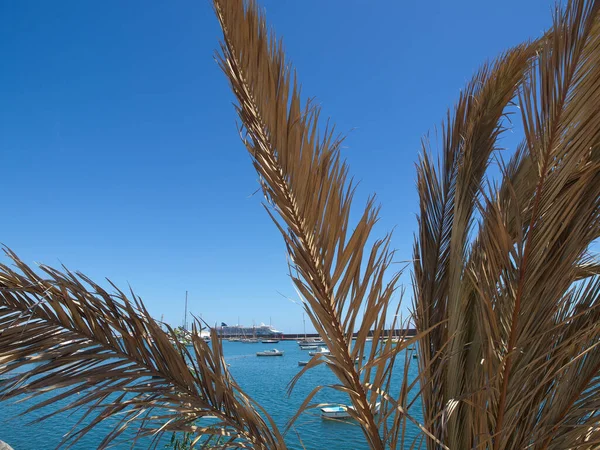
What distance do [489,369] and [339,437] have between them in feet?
69.5

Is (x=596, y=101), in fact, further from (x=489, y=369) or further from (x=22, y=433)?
(x=22, y=433)

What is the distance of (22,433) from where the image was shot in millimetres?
22266

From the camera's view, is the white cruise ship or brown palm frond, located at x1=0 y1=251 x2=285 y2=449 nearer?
brown palm frond, located at x1=0 y1=251 x2=285 y2=449

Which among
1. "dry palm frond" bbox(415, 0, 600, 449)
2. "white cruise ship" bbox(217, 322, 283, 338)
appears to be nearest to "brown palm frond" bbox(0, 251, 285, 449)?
"dry palm frond" bbox(415, 0, 600, 449)

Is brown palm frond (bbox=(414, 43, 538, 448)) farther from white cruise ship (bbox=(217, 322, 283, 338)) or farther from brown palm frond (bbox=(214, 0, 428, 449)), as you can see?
white cruise ship (bbox=(217, 322, 283, 338))

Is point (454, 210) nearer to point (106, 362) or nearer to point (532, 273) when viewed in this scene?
point (532, 273)

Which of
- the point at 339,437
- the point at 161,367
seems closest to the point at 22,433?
the point at 339,437

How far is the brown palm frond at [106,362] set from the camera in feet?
6.00

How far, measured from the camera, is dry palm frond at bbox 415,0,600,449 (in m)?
1.87

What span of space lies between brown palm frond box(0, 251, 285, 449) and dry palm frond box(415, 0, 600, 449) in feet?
3.24

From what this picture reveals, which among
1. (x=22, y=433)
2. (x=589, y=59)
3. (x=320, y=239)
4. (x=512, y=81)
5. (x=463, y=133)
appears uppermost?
(x=512, y=81)

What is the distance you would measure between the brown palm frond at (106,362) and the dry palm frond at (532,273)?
38.9 inches

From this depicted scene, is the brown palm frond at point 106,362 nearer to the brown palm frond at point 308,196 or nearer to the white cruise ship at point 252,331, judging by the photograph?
the brown palm frond at point 308,196

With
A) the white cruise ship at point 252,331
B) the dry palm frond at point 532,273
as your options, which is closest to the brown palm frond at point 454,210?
the dry palm frond at point 532,273
